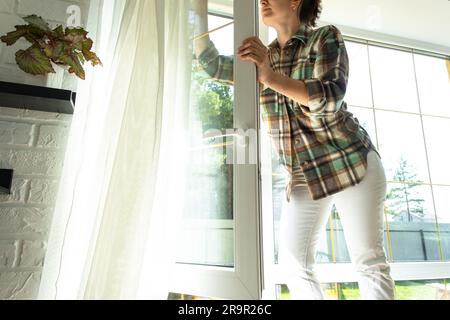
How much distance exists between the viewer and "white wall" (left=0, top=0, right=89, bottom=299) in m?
0.83

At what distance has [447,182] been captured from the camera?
7.55 ft

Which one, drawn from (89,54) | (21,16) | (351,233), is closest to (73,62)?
(89,54)

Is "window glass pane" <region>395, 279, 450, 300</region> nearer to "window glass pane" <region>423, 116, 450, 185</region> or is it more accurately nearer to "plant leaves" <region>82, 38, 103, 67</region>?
"window glass pane" <region>423, 116, 450, 185</region>

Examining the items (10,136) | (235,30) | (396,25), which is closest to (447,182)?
(396,25)

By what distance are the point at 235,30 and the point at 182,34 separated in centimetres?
18

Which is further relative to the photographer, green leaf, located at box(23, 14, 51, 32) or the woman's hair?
the woman's hair

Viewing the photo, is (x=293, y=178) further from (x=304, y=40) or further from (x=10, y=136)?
(x=10, y=136)

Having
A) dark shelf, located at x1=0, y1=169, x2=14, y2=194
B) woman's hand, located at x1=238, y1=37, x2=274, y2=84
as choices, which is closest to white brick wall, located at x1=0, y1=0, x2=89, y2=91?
dark shelf, located at x1=0, y1=169, x2=14, y2=194

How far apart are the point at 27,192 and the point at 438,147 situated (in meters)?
2.67

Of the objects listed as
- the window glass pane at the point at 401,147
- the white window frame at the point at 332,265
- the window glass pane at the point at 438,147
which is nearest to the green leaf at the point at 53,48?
the white window frame at the point at 332,265

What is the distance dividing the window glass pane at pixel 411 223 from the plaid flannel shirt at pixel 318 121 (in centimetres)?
140

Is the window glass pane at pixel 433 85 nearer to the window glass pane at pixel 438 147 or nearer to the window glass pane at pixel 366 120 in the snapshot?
the window glass pane at pixel 438 147

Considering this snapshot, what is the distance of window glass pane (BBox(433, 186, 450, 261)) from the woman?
170 cm

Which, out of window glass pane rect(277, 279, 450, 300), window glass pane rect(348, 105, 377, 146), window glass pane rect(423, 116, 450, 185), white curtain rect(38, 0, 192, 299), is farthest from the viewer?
window glass pane rect(423, 116, 450, 185)
